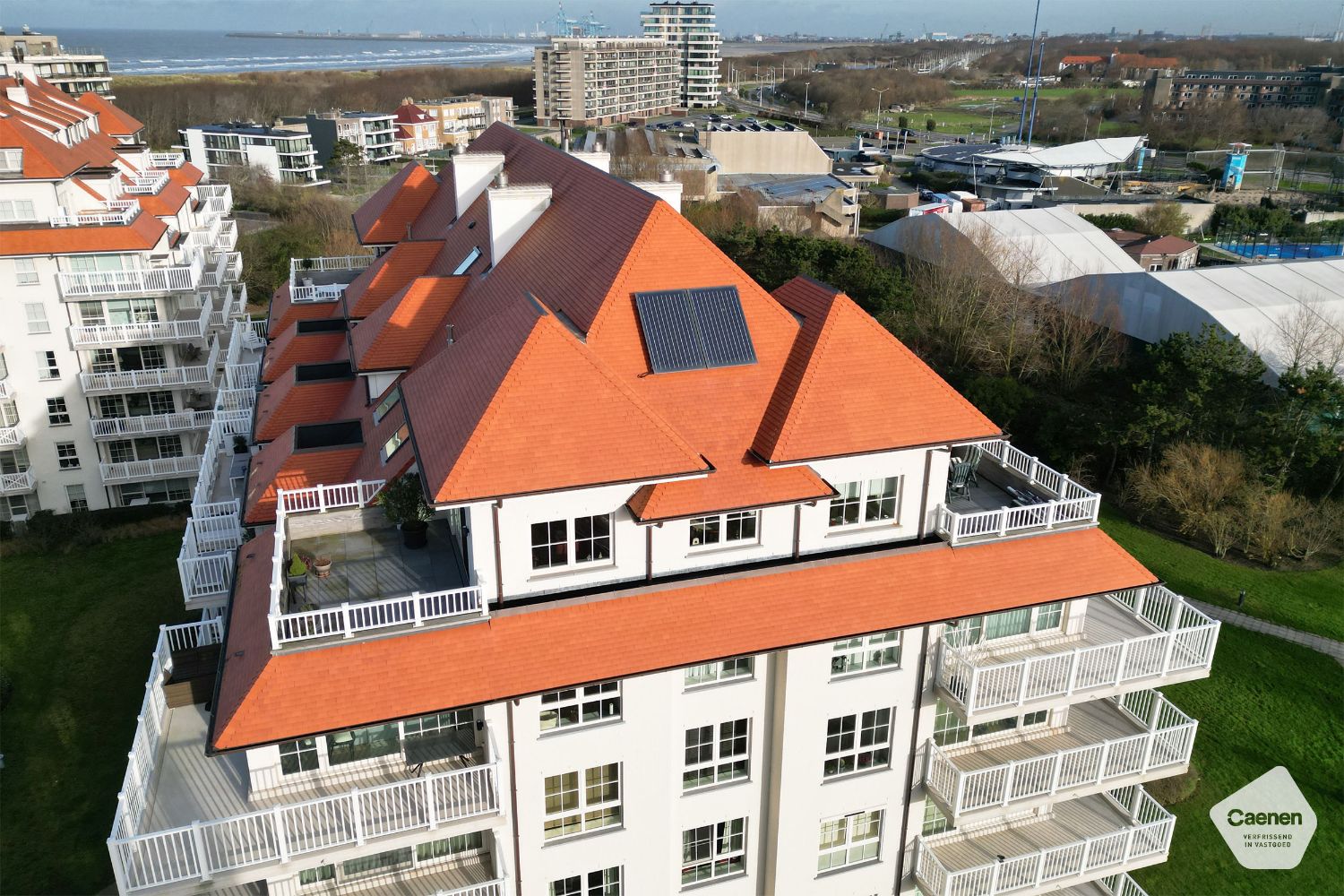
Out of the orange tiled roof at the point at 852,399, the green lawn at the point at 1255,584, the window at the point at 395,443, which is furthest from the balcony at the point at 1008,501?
the green lawn at the point at 1255,584

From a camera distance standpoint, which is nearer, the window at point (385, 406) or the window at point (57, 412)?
the window at point (385, 406)

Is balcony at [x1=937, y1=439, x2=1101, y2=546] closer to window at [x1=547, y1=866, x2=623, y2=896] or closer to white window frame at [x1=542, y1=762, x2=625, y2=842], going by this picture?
white window frame at [x1=542, y1=762, x2=625, y2=842]

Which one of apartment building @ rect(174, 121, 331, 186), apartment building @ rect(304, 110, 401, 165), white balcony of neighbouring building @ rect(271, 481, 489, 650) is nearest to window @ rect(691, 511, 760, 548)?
white balcony of neighbouring building @ rect(271, 481, 489, 650)

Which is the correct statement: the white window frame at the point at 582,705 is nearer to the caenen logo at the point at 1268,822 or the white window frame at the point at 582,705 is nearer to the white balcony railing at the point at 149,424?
the caenen logo at the point at 1268,822

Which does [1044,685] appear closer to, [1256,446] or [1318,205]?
[1256,446]

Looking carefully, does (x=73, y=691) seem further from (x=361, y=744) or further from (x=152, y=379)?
(x=361, y=744)

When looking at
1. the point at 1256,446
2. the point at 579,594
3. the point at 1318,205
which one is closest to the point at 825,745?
the point at 579,594
